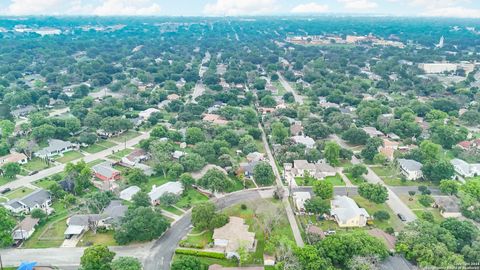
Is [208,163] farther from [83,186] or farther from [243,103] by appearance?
[243,103]

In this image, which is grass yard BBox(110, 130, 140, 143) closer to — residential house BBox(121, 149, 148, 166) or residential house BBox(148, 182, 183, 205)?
residential house BBox(121, 149, 148, 166)

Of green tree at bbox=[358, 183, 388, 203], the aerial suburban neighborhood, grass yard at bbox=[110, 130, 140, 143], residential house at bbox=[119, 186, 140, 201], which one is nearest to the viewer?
the aerial suburban neighborhood

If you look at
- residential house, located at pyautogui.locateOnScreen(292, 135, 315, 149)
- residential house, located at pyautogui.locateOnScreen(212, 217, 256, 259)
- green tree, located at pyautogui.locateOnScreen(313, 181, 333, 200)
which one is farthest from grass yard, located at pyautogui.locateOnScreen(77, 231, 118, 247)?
residential house, located at pyautogui.locateOnScreen(292, 135, 315, 149)

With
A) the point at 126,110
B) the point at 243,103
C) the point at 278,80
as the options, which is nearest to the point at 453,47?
the point at 278,80

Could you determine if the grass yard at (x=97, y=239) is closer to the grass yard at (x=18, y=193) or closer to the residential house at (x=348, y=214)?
the grass yard at (x=18, y=193)

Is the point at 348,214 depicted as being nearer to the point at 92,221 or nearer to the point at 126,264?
the point at 126,264

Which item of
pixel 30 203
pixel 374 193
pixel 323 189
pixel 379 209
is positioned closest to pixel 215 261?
pixel 323 189
